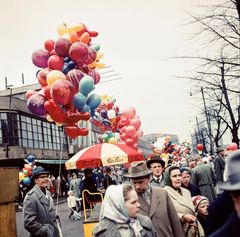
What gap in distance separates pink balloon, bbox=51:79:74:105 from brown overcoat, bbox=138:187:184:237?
4.76 m

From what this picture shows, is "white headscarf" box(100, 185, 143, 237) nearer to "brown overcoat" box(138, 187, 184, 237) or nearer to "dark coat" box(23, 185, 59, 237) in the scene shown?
"brown overcoat" box(138, 187, 184, 237)

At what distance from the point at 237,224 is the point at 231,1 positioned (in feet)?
26.6

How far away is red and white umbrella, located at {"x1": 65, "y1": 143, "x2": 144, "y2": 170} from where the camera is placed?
9.71 meters

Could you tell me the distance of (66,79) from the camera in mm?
9000

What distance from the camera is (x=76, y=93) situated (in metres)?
9.22

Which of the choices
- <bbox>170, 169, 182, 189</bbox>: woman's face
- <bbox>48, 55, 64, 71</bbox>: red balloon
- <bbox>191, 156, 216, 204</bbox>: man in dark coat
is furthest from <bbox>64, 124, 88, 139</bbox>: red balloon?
<bbox>170, 169, 182, 189</bbox>: woman's face

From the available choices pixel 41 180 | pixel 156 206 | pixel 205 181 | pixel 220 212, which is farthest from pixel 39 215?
pixel 205 181

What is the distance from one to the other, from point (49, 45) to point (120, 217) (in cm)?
706

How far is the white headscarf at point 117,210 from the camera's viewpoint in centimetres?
318

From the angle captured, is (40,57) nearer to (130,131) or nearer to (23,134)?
(130,131)

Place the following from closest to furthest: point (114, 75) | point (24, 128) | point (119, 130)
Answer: point (119, 130), point (114, 75), point (24, 128)

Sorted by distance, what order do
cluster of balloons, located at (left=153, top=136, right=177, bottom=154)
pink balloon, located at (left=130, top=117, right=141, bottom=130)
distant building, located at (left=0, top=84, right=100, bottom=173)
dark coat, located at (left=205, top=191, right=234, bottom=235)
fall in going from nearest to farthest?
dark coat, located at (left=205, top=191, right=234, bottom=235), pink balloon, located at (left=130, top=117, right=141, bottom=130), cluster of balloons, located at (left=153, top=136, right=177, bottom=154), distant building, located at (left=0, top=84, right=100, bottom=173)

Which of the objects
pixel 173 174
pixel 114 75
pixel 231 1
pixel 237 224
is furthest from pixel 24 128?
pixel 237 224

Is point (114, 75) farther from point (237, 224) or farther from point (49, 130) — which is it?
point (49, 130)
